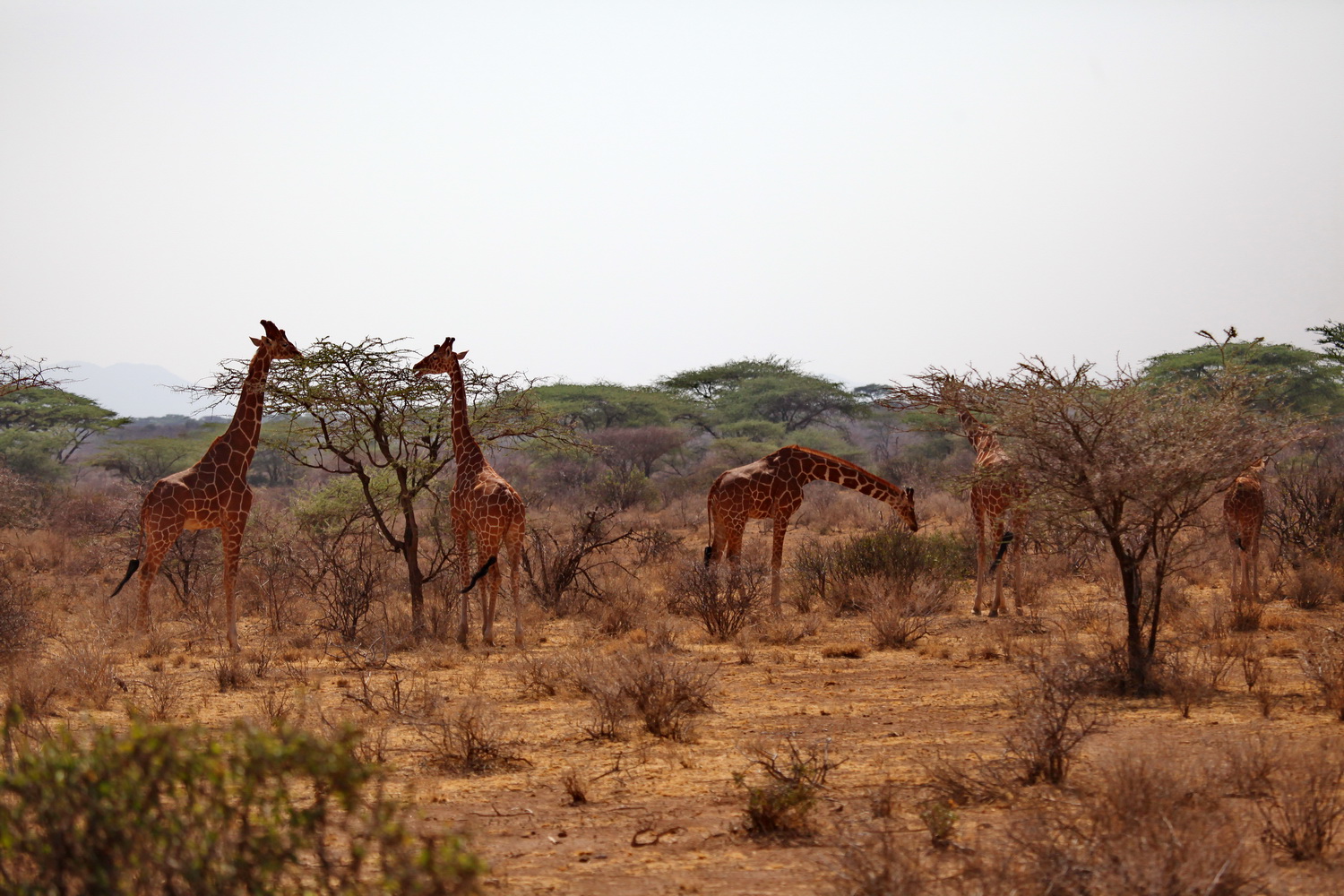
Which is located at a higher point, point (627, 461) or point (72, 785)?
point (627, 461)

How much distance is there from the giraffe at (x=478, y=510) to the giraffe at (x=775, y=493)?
7.91ft

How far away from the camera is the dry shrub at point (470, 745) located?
6.08 meters

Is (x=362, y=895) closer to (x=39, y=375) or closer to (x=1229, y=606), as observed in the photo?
(x=39, y=375)

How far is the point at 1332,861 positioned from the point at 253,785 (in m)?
4.06

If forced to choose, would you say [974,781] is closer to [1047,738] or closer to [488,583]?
[1047,738]

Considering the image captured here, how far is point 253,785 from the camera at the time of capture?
2971 millimetres

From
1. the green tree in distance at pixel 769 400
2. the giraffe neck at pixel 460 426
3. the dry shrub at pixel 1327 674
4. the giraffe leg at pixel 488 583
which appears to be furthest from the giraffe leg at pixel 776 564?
the green tree in distance at pixel 769 400

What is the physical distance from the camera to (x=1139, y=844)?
3.91 metres

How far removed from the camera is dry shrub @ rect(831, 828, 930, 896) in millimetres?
3836

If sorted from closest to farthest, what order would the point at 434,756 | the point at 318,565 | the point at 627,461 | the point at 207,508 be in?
1. the point at 434,756
2. the point at 207,508
3. the point at 318,565
4. the point at 627,461

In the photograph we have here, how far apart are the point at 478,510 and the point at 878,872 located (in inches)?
272

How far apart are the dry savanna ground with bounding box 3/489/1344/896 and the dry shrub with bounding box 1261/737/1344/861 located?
0.02m

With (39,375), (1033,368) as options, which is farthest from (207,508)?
(1033,368)

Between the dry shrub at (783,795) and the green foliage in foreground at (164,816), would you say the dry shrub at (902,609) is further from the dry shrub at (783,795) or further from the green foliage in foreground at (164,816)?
the green foliage in foreground at (164,816)
